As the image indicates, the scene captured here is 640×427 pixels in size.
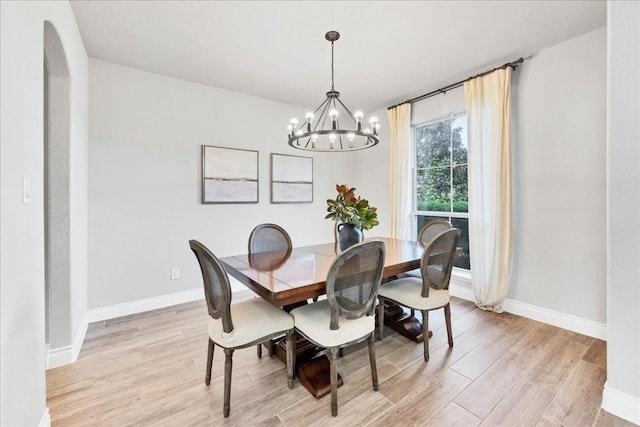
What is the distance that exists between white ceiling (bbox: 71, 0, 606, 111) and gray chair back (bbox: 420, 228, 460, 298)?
1726 mm

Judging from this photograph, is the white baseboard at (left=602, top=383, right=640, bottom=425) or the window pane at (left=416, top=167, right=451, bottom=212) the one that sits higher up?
the window pane at (left=416, top=167, right=451, bottom=212)

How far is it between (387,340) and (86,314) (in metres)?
2.90

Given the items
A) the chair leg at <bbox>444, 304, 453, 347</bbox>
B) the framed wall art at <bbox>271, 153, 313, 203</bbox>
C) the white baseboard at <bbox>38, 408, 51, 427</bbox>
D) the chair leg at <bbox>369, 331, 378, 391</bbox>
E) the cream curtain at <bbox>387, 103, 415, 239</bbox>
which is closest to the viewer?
the white baseboard at <bbox>38, 408, 51, 427</bbox>

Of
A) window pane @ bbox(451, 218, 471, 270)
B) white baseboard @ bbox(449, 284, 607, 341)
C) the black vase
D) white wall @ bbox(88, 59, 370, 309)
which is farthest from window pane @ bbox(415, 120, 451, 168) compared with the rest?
white wall @ bbox(88, 59, 370, 309)

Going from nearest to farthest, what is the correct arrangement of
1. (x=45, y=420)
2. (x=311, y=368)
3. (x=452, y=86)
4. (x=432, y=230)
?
(x=45, y=420) → (x=311, y=368) → (x=432, y=230) → (x=452, y=86)

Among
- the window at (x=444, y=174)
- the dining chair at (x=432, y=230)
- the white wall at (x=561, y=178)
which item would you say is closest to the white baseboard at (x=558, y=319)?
the white wall at (x=561, y=178)

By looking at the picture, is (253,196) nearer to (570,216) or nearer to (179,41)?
(179,41)

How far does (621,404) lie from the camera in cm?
157

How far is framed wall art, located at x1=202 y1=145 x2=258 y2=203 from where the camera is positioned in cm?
341

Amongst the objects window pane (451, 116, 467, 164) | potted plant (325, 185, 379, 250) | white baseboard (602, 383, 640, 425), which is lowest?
white baseboard (602, 383, 640, 425)

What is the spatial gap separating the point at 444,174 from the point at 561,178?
124cm

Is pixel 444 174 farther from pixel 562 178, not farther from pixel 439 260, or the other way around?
pixel 439 260

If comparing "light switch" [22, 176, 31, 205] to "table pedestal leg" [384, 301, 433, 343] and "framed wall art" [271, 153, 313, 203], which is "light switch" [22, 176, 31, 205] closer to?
"table pedestal leg" [384, 301, 433, 343]

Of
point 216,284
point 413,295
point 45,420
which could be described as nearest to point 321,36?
point 216,284
